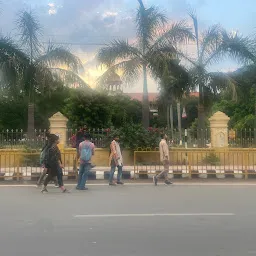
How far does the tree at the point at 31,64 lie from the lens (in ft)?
61.3

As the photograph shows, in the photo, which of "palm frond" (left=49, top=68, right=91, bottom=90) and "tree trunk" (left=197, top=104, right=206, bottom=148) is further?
"tree trunk" (left=197, top=104, right=206, bottom=148)

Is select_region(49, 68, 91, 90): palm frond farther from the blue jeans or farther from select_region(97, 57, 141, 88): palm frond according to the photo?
the blue jeans

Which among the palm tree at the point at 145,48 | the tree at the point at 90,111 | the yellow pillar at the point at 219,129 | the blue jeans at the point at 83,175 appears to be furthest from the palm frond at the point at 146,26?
the tree at the point at 90,111

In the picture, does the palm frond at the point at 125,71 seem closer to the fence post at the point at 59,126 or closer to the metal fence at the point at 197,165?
the fence post at the point at 59,126

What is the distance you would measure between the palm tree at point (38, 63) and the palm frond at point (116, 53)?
1.13m

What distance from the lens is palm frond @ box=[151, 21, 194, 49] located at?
19016mm

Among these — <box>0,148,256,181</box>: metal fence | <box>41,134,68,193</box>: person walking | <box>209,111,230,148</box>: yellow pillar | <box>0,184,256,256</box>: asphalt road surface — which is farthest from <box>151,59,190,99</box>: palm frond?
<box>41,134,68,193</box>: person walking

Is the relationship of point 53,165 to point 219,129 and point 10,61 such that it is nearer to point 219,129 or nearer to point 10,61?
point 10,61

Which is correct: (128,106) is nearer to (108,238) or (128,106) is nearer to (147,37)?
(147,37)

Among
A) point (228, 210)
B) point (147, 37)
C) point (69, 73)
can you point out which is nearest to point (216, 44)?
point (147, 37)

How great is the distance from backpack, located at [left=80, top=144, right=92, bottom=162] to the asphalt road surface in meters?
1.11

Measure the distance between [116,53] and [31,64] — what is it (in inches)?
151

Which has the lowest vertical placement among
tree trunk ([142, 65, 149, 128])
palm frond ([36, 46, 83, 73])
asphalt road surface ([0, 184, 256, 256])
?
asphalt road surface ([0, 184, 256, 256])

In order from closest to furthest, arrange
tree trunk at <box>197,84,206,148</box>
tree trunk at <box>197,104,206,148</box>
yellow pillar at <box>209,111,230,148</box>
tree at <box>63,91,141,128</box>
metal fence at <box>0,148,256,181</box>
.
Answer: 1. metal fence at <box>0,148,256,181</box>
2. yellow pillar at <box>209,111,230,148</box>
3. tree trunk at <box>197,84,206,148</box>
4. tree trunk at <box>197,104,206,148</box>
5. tree at <box>63,91,141,128</box>
